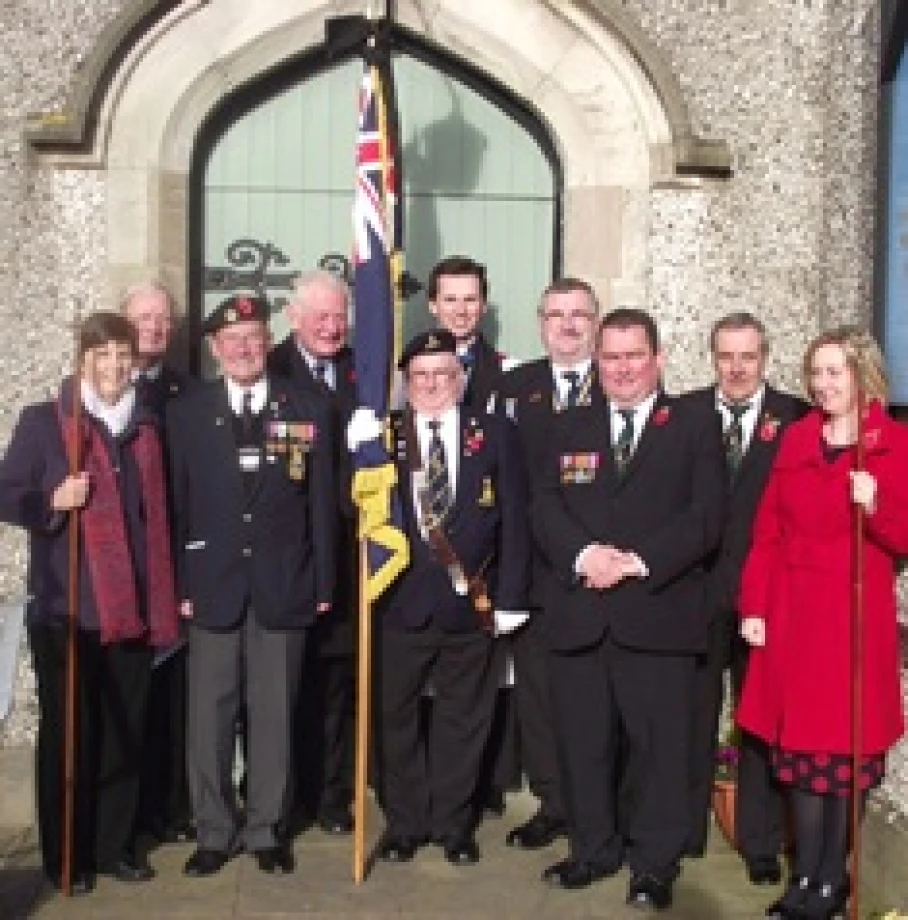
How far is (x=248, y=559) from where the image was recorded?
4.82 metres

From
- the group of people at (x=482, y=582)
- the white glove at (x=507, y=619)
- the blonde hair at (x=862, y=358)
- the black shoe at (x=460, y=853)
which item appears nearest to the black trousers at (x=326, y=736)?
the group of people at (x=482, y=582)

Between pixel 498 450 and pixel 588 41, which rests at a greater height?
pixel 588 41

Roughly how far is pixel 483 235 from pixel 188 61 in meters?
1.42

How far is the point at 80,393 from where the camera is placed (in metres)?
4.62

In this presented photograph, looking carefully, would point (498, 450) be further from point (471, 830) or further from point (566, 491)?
point (471, 830)

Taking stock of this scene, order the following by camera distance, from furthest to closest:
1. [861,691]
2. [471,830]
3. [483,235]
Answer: [483,235]
[471,830]
[861,691]

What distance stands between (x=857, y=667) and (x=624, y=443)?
0.97 m

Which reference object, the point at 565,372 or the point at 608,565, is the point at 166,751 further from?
the point at 565,372

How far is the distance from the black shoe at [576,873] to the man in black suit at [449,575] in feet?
1.04

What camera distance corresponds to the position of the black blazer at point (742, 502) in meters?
4.91

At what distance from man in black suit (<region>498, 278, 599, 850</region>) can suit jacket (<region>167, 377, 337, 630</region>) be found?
72 centimetres

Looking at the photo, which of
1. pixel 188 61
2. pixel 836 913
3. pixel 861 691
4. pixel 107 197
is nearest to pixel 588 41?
pixel 188 61

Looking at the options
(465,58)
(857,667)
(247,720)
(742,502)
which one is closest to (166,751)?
(247,720)

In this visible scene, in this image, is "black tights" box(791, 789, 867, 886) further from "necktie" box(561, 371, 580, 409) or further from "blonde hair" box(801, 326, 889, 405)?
"necktie" box(561, 371, 580, 409)
